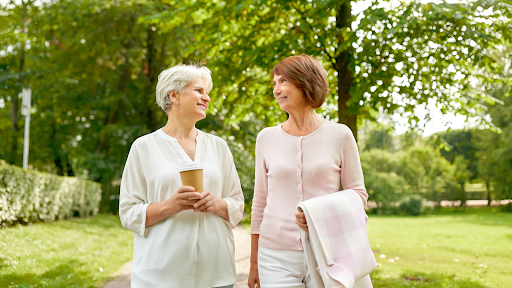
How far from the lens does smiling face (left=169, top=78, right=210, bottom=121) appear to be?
272 cm

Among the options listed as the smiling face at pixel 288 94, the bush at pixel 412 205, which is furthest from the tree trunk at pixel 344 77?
the bush at pixel 412 205

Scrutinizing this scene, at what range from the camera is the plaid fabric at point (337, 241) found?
228 cm

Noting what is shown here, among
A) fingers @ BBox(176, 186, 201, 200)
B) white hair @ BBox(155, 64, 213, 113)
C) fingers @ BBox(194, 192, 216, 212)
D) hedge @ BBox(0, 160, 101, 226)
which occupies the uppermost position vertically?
white hair @ BBox(155, 64, 213, 113)

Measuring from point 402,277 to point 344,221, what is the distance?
19.2 feet

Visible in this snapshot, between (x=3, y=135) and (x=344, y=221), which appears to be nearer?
(x=344, y=221)

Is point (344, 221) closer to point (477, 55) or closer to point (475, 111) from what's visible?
point (477, 55)

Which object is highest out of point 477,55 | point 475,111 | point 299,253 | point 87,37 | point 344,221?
point 87,37

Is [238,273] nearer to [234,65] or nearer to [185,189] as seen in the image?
[234,65]

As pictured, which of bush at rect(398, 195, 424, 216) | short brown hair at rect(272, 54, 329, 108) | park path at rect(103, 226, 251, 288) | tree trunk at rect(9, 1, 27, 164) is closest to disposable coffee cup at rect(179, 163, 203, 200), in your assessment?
short brown hair at rect(272, 54, 329, 108)

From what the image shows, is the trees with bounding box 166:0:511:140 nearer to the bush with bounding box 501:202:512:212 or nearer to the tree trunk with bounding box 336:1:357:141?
the tree trunk with bounding box 336:1:357:141

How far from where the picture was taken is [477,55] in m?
7.15

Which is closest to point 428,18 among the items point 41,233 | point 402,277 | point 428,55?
point 428,55

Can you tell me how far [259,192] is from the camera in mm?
2855

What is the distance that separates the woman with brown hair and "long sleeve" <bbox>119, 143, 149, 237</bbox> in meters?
0.74
